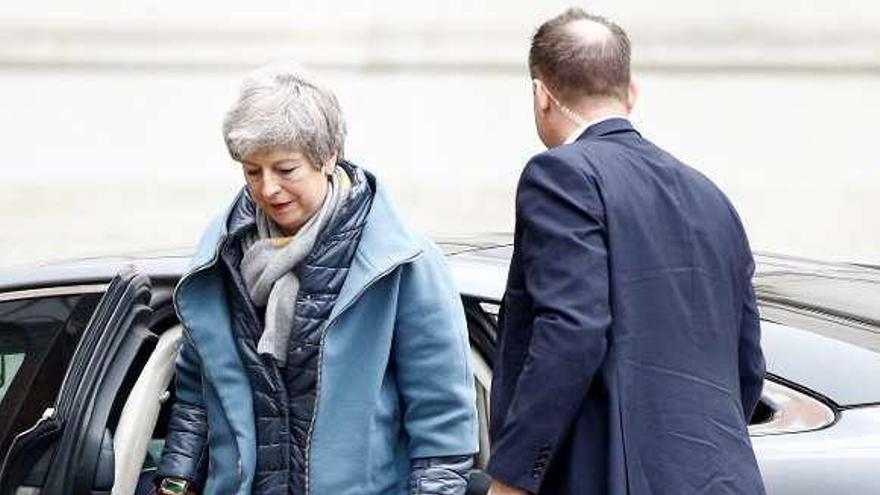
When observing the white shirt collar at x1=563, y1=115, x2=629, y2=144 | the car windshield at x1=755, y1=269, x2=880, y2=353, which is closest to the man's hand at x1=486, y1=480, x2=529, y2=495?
the white shirt collar at x1=563, y1=115, x2=629, y2=144

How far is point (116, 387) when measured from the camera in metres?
3.46

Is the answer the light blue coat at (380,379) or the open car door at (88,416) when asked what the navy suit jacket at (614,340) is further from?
the open car door at (88,416)

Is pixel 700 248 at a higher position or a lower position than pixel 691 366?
higher

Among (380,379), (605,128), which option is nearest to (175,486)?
(380,379)

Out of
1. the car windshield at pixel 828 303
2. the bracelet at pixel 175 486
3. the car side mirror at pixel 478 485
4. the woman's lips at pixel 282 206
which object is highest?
the woman's lips at pixel 282 206

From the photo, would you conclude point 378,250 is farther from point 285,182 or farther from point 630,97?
point 630,97

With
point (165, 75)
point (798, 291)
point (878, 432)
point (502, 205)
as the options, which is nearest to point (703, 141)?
point (502, 205)

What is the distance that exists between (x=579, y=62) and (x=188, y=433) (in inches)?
39.9

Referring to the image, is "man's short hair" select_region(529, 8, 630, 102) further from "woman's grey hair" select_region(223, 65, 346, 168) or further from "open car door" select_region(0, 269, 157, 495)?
"open car door" select_region(0, 269, 157, 495)

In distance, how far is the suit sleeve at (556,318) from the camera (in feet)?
9.12

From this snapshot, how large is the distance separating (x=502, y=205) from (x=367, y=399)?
7003mm

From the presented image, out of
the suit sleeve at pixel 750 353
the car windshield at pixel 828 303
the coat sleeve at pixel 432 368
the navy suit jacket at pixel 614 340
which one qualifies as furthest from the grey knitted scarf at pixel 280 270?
the car windshield at pixel 828 303

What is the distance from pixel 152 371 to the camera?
3662 mm

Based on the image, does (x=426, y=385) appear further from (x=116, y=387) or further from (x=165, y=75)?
(x=165, y=75)
